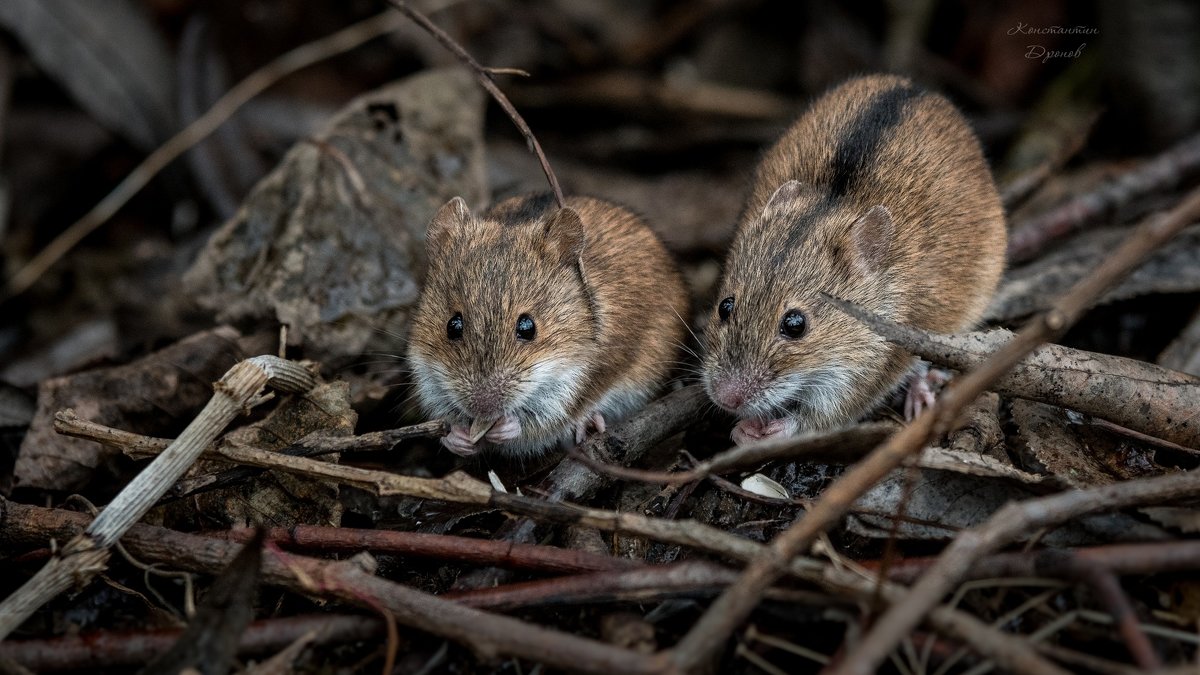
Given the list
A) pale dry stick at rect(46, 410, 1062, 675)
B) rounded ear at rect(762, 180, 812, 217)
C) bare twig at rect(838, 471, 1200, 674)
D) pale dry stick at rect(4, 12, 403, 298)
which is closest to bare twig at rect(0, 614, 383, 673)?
pale dry stick at rect(46, 410, 1062, 675)

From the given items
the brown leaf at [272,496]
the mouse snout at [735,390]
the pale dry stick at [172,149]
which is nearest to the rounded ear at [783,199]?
the mouse snout at [735,390]

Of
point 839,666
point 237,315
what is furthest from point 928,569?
point 237,315

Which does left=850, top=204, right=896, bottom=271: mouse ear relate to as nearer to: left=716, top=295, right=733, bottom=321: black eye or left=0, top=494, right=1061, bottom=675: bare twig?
left=716, top=295, right=733, bottom=321: black eye

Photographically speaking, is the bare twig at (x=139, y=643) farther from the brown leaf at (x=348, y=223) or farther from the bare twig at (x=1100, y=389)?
the bare twig at (x=1100, y=389)

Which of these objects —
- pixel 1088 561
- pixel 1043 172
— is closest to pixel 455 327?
pixel 1088 561

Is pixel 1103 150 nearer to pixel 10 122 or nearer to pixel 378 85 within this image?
pixel 378 85

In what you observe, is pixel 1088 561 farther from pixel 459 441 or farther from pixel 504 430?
pixel 459 441
